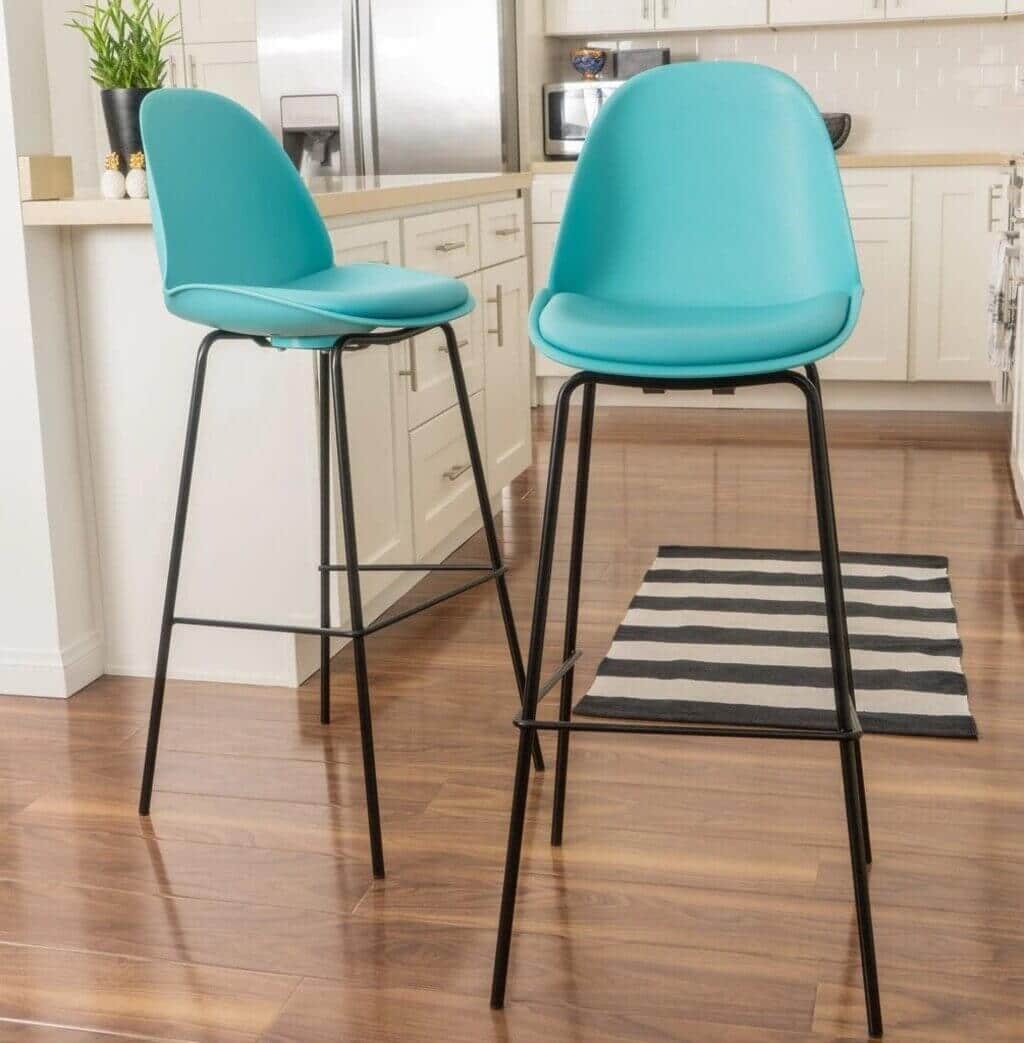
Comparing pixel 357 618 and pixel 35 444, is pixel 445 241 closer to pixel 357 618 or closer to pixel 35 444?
pixel 35 444

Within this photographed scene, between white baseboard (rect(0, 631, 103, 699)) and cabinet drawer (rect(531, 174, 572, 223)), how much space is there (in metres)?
3.29

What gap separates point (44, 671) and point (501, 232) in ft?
5.50

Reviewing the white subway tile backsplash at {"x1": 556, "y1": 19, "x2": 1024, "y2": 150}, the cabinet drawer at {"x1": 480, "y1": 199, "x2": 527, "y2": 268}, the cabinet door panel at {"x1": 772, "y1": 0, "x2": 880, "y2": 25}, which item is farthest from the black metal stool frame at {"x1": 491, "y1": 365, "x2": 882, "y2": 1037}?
the white subway tile backsplash at {"x1": 556, "y1": 19, "x2": 1024, "y2": 150}

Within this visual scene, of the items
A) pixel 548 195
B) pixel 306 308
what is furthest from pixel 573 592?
pixel 548 195

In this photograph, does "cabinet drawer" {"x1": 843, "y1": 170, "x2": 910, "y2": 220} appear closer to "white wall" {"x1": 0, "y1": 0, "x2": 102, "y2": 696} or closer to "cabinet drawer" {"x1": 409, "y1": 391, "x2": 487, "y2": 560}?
"cabinet drawer" {"x1": 409, "y1": 391, "x2": 487, "y2": 560}

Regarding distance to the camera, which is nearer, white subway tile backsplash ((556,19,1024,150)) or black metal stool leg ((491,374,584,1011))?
black metal stool leg ((491,374,584,1011))

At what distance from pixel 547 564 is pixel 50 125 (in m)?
1.54

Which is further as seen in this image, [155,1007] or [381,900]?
[381,900]

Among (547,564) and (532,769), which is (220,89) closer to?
(532,769)

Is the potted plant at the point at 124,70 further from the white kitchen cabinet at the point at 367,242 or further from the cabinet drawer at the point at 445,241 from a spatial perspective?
the cabinet drawer at the point at 445,241

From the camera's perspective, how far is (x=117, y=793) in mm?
2350

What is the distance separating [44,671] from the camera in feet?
9.14

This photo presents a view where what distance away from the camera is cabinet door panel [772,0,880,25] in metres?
5.48

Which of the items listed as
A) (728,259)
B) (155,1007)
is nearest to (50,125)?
(728,259)
